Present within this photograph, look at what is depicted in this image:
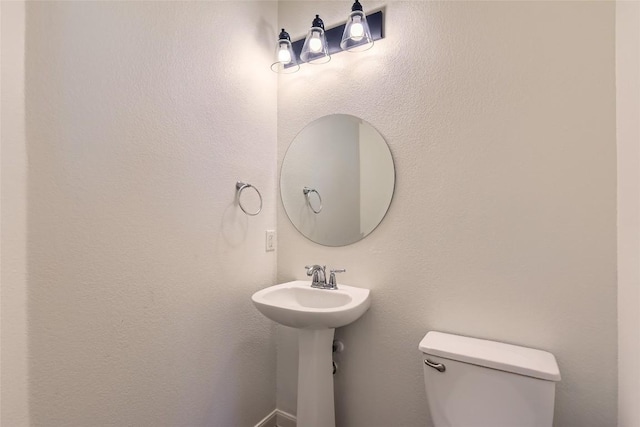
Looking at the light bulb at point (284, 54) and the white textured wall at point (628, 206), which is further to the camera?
the light bulb at point (284, 54)

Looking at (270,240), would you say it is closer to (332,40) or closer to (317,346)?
(317,346)

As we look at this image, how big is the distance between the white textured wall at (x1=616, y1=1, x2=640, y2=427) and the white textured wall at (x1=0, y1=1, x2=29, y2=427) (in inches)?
66.5

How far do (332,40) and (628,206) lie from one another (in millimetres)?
1392

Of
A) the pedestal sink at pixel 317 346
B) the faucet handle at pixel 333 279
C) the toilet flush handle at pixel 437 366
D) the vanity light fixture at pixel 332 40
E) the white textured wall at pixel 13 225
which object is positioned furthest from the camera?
the faucet handle at pixel 333 279

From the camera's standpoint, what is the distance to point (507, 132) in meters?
1.19

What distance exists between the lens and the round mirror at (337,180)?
1465 millimetres

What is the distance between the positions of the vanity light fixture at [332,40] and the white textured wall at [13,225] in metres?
1.04

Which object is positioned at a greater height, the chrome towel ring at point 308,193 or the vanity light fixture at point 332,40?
the vanity light fixture at point 332,40

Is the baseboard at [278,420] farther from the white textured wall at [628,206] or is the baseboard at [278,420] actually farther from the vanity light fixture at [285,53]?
the vanity light fixture at [285,53]

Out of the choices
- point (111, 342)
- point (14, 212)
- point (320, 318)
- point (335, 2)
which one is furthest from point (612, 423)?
point (335, 2)

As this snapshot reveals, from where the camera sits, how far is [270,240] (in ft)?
5.57

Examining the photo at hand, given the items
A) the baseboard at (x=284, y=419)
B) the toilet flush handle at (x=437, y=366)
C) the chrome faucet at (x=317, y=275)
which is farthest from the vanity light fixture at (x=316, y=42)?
the baseboard at (x=284, y=419)

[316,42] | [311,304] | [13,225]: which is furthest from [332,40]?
[13,225]

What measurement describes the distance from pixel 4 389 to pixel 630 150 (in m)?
1.89
